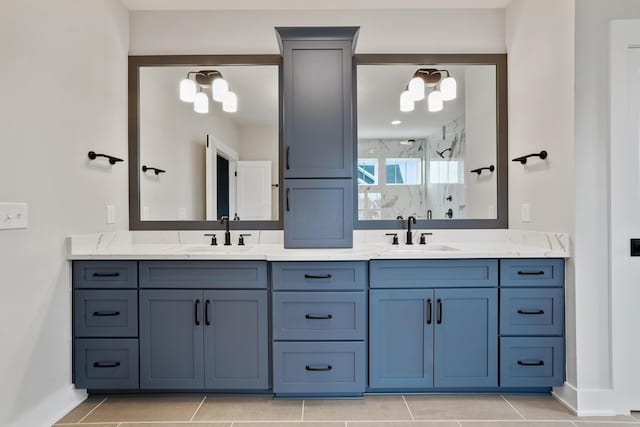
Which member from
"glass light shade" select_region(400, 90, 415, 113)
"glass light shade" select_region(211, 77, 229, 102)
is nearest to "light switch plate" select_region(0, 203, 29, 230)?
"glass light shade" select_region(211, 77, 229, 102)

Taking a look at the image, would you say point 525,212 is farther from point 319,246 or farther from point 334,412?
point 334,412

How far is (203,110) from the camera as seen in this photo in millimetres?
2832

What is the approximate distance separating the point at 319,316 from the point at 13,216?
1578mm

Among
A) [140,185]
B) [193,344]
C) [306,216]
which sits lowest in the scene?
[193,344]

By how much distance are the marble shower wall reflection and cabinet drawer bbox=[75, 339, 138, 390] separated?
1.72m

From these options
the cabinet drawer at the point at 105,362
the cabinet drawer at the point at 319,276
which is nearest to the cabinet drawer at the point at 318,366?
the cabinet drawer at the point at 319,276

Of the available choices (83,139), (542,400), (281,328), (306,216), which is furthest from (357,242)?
(83,139)

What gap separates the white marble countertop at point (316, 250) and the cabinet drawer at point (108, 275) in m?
0.05

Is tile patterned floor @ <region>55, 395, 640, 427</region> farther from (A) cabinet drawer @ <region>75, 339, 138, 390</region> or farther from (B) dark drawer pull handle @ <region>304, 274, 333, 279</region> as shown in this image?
(B) dark drawer pull handle @ <region>304, 274, 333, 279</region>

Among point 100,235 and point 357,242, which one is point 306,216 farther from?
point 100,235

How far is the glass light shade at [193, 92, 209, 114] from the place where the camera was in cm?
283

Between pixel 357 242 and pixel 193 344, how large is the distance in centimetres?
128

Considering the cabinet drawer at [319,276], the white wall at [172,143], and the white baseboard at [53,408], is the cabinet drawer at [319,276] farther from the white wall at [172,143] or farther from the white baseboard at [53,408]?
the white baseboard at [53,408]

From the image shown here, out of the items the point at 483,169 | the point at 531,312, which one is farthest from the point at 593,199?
the point at 483,169
